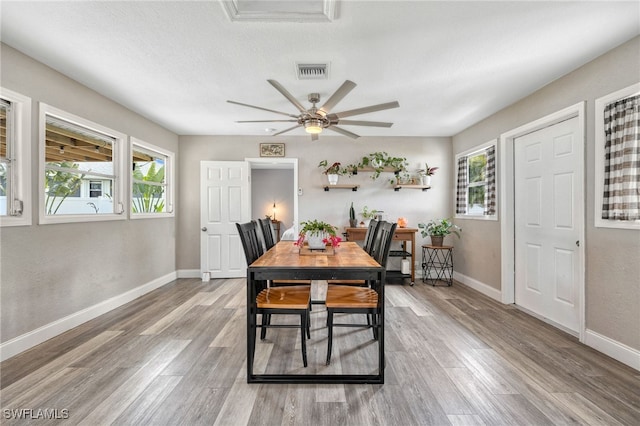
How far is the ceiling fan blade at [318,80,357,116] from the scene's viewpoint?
2.16 meters

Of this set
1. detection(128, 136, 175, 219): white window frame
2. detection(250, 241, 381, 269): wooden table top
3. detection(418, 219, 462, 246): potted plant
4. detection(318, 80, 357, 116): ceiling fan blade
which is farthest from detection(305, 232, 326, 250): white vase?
detection(128, 136, 175, 219): white window frame

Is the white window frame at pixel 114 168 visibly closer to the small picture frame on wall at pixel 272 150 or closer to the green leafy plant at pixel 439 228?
the small picture frame on wall at pixel 272 150

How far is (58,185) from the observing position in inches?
116

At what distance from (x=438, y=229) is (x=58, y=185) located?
485 centimetres

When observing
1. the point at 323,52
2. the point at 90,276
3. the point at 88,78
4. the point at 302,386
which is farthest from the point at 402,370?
the point at 88,78

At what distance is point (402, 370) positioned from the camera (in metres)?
2.20

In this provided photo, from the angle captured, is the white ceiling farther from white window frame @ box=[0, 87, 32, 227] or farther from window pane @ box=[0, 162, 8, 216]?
window pane @ box=[0, 162, 8, 216]

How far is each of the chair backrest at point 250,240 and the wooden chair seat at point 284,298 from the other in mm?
298

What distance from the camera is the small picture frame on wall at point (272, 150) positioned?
17.2 ft

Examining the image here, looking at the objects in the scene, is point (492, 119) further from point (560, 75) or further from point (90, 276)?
point (90, 276)

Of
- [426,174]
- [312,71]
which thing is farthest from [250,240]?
[426,174]

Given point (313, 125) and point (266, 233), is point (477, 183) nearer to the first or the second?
point (313, 125)

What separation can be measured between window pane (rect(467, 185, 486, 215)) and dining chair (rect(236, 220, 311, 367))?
10.6 ft

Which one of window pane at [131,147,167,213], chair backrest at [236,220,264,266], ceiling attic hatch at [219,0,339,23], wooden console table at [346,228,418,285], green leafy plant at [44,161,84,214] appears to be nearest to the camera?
ceiling attic hatch at [219,0,339,23]
